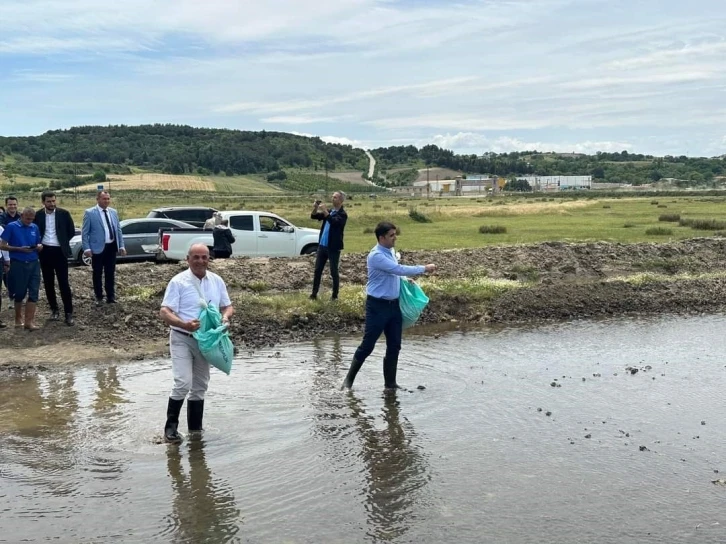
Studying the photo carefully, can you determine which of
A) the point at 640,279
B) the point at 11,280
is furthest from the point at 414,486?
the point at 640,279

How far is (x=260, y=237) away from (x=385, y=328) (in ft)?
41.6

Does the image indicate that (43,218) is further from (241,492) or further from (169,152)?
(169,152)

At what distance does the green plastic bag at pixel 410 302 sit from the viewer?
8805 millimetres

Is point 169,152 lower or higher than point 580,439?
higher

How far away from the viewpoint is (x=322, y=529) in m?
5.41

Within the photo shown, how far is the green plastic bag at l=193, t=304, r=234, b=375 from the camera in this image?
265 inches

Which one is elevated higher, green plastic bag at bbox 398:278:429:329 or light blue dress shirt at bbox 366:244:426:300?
light blue dress shirt at bbox 366:244:426:300

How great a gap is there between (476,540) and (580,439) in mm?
2448

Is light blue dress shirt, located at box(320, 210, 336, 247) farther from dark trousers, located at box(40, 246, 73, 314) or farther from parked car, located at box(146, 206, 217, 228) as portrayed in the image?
parked car, located at box(146, 206, 217, 228)

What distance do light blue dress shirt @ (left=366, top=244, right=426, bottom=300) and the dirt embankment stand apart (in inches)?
150

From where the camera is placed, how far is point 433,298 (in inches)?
567

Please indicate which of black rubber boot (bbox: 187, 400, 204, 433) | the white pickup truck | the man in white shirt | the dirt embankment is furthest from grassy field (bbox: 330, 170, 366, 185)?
the man in white shirt

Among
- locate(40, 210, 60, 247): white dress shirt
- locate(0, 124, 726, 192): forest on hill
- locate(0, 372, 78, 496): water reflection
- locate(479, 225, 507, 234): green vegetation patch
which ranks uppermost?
locate(0, 124, 726, 192): forest on hill

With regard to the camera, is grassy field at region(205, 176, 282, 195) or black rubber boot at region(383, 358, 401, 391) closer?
black rubber boot at region(383, 358, 401, 391)
